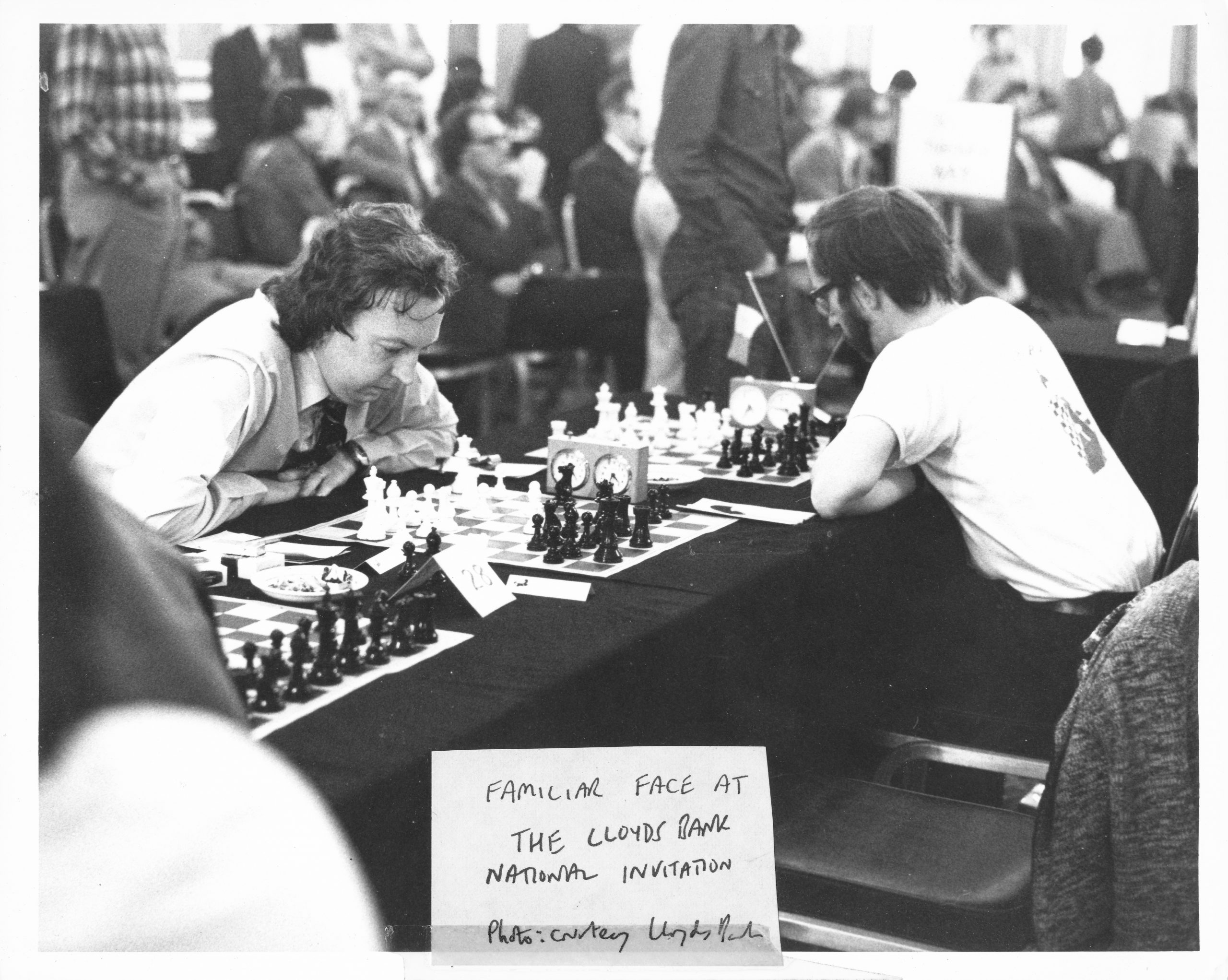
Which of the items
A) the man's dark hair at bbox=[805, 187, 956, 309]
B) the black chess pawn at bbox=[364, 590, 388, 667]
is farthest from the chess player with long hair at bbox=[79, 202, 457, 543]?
the man's dark hair at bbox=[805, 187, 956, 309]

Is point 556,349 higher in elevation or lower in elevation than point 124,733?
higher

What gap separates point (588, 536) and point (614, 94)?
1094 mm

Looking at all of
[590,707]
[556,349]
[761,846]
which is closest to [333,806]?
[590,707]

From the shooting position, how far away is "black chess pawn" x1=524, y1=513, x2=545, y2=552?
1983 mm

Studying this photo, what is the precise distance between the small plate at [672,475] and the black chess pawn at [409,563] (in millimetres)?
615

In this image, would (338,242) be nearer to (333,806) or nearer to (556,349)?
(556,349)

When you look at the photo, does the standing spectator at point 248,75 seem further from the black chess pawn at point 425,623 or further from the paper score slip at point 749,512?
the paper score slip at point 749,512

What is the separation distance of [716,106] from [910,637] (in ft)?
3.17

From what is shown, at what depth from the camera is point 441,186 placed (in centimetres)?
321

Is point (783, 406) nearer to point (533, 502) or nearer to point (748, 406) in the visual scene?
point (748, 406)

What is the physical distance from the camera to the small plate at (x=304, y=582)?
1.71 m

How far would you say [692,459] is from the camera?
102 inches

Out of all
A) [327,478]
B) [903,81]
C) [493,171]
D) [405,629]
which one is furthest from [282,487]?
[493,171]

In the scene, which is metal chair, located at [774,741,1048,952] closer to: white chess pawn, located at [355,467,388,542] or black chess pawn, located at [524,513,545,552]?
black chess pawn, located at [524,513,545,552]
